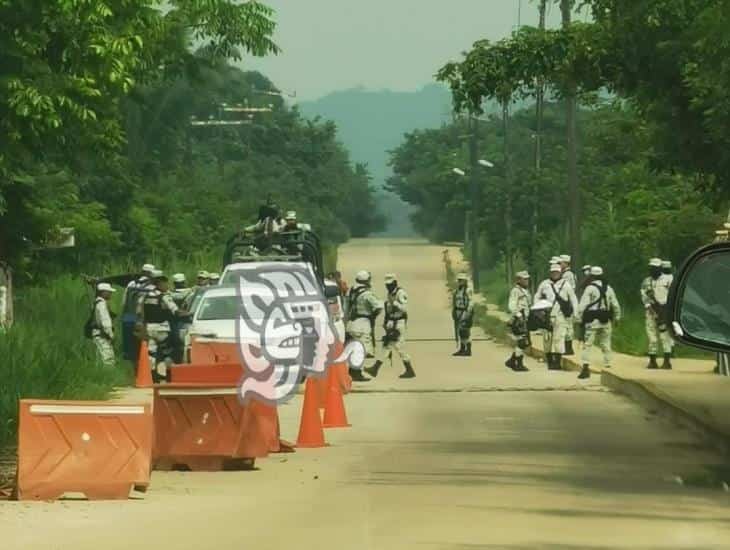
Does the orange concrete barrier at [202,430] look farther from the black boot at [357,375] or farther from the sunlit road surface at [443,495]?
the black boot at [357,375]

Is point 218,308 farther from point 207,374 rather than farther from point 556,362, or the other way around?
point 556,362

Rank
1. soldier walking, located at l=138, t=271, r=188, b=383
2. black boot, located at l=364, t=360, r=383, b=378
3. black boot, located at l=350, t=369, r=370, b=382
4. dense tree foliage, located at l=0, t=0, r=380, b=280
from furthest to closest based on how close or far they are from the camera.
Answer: black boot, located at l=364, t=360, r=383, b=378 < black boot, located at l=350, t=369, r=370, b=382 < soldier walking, located at l=138, t=271, r=188, b=383 < dense tree foliage, located at l=0, t=0, r=380, b=280

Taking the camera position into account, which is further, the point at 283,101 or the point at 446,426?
the point at 283,101

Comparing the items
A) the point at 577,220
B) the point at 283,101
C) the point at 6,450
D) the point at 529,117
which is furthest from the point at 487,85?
the point at 283,101

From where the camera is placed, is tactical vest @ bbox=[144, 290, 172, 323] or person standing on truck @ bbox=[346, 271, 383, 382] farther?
person standing on truck @ bbox=[346, 271, 383, 382]

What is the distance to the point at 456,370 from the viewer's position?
36312 millimetres

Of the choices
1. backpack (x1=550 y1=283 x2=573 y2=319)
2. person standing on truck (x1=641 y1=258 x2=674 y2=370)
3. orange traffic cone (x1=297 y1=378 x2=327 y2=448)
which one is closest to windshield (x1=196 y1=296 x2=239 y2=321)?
person standing on truck (x1=641 y1=258 x2=674 y2=370)

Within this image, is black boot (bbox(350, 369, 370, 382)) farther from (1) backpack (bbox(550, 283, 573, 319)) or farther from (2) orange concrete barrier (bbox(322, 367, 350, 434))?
(2) orange concrete barrier (bbox(322, 367, 350, 434))

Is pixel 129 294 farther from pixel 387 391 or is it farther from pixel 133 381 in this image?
pixel 387 391

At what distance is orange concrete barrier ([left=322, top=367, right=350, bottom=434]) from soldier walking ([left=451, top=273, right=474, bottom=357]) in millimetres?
17997

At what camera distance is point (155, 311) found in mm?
30516

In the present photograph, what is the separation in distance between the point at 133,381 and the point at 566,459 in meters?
13.6

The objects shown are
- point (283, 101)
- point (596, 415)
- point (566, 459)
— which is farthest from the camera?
Answer: point (283, 101)

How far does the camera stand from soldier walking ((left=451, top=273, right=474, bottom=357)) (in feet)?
133
